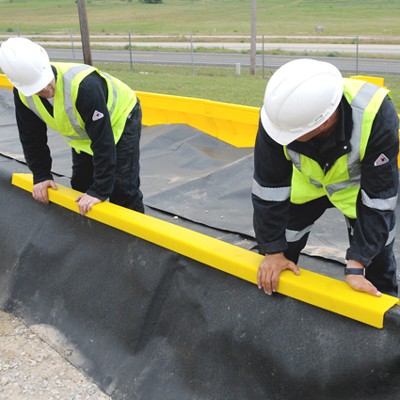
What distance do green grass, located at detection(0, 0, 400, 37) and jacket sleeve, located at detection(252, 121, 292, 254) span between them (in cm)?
3501

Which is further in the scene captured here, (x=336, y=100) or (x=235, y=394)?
(x=235, y=394)

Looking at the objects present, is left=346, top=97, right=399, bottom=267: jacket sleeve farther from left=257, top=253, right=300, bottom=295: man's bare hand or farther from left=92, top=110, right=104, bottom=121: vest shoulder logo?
left=92, top=110, right=104, bottom=121: vest shoulder logo

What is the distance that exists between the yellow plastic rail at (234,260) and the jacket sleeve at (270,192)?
15 centimetres

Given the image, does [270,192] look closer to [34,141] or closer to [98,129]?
[98,129]

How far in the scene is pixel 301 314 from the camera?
8.27 feet

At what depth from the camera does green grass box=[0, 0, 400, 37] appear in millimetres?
41750

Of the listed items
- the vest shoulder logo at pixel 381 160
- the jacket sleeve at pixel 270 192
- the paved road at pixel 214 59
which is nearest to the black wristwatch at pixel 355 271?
the jacket sleeve at pixel 270 192

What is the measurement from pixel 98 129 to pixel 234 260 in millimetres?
1179

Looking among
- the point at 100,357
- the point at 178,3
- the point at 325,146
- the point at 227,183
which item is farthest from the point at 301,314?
the point at 178,3

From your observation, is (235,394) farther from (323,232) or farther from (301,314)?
(323,232)

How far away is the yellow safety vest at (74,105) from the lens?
342 centimetres

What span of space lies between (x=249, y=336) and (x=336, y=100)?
108cm

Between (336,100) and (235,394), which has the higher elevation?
(336,100)

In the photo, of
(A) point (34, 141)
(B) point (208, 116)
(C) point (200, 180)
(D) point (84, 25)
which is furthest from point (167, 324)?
(D) point (84, 25)
